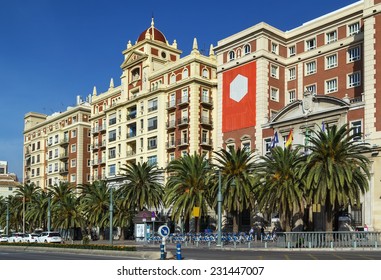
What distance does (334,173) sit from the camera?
43469 millimetres

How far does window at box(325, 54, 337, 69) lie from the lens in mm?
60816

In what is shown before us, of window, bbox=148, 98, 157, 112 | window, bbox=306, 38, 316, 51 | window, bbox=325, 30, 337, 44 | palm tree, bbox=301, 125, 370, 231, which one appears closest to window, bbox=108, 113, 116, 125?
window, bbox=148, 98, 157, 112

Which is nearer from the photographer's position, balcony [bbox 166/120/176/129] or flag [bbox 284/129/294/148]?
flag [bbox 284/129/294/148]

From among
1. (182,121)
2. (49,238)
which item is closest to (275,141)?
(182,121)

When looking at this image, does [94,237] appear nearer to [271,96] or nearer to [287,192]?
[271,96]

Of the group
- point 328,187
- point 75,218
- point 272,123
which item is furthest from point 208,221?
point 328,187

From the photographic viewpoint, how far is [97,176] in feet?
→ 303

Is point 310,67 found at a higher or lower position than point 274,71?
higher

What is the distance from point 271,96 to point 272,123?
5.00 meters

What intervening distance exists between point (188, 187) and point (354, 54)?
22645 mm

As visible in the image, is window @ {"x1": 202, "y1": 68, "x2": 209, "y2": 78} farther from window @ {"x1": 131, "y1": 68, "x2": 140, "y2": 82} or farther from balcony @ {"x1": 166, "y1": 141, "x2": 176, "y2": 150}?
window @ {"x1": 131, "y1": 68, "x2": 140, "y2": 82}

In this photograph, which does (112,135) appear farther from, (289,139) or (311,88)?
(289,139)

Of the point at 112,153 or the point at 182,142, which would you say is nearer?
the point at 182,142

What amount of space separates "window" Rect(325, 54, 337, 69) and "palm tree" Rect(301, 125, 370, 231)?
705 inches
